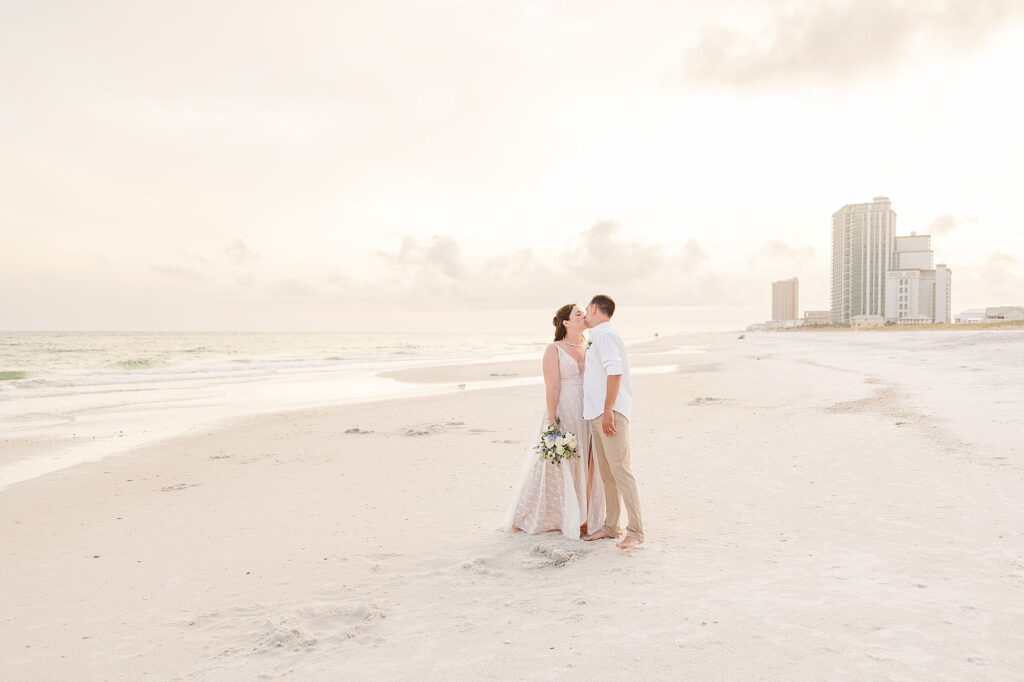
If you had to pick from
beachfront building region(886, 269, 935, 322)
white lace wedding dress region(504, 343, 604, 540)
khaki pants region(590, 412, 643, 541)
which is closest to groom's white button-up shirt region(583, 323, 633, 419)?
khaki pants region(590, 412, 643, 541)

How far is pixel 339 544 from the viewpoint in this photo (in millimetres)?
6281

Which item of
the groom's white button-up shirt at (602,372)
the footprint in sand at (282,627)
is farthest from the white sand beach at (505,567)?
the groom's white button-up shirt at (602,372)

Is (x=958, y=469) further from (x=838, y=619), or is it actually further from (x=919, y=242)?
(x=919, y=242)

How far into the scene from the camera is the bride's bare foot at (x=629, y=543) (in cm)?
585

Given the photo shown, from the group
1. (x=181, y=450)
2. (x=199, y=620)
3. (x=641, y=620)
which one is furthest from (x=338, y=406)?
(x=641, y=620)

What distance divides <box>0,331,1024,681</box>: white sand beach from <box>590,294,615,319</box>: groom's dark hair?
230 centimetres

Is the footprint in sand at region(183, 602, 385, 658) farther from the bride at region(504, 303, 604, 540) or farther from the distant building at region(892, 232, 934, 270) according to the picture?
the distant building at region(892, 232, 934, 270)

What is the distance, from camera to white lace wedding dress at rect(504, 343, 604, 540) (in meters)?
6.22

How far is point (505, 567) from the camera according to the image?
552 cm

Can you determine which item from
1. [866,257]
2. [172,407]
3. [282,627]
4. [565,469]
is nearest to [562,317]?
[565,469]

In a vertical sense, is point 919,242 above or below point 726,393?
above

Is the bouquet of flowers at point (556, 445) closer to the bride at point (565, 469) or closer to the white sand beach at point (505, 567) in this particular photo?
the bride at point (565, 469)

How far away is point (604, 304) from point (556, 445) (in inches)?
57.4

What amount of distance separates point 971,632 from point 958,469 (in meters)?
5.49
